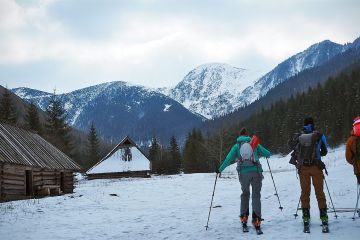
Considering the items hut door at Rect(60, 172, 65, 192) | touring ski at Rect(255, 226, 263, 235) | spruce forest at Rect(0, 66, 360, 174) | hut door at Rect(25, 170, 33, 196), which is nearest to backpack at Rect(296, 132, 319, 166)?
touring ski at Rect(255, 226, 263, 235)

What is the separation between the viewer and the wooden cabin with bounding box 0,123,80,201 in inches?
928

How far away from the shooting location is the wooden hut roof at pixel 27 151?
2430 centimetres

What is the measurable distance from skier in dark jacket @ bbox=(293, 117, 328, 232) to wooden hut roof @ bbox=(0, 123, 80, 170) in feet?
58.0

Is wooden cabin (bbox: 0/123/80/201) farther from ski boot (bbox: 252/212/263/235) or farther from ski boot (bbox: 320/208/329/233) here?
ski boot (bbox: 320/208/329/233)

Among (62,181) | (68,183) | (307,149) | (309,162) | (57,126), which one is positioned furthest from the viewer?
(57,126)

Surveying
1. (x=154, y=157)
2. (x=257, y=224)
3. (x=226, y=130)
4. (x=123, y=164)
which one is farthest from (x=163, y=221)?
(x=154, y=157)

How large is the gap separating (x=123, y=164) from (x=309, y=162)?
43.7 metres

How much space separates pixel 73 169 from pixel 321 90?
7552cm

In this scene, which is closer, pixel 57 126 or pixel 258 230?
pixel 258 230

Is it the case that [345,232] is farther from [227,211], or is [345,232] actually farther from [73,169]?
[73,169]

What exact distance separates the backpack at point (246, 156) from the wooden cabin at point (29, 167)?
16.3m

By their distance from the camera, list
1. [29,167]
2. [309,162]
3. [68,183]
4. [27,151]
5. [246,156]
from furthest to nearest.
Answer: [68,183]
[27,151]
[29,167]
[246,156]
[309,162]

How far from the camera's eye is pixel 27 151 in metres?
27.2

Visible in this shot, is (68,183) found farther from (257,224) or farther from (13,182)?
(257,224)
